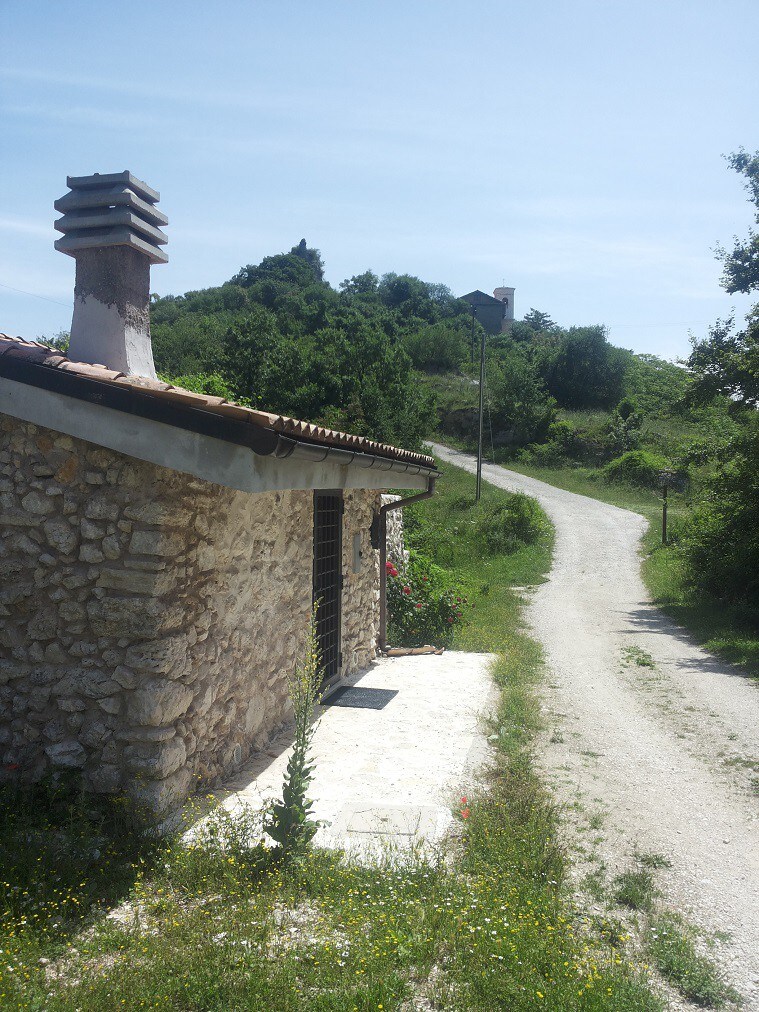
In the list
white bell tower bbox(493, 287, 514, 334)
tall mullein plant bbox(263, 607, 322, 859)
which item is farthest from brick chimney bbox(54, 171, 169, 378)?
white bell tower bbox(493, 287, 514, 334)

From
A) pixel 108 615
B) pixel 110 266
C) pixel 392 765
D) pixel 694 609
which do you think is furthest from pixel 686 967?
pixel 694 609

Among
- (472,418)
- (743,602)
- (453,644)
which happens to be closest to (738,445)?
(743,602)

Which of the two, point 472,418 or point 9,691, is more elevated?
point 472,418

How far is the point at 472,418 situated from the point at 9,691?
132 ft

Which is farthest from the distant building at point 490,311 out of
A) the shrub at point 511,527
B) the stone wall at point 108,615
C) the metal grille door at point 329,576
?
the stone wall at point 108,615

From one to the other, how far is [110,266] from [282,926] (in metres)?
4.76

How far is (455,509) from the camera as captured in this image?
85.6ft

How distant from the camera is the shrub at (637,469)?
32406 mm

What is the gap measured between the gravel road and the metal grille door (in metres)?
2.41

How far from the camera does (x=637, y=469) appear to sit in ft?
108

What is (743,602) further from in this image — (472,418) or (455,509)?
(472,418)

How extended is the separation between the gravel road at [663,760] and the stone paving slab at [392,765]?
0.78m

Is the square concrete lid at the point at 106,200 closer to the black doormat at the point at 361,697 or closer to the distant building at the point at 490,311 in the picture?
the black doormat at the point at 361,697

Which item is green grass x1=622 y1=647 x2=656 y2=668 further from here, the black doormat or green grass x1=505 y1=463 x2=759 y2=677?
the black doormat
